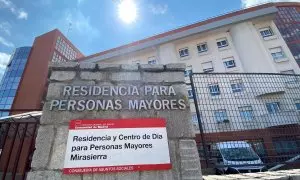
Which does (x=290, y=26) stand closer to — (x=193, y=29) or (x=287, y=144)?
(x=193, y=29)

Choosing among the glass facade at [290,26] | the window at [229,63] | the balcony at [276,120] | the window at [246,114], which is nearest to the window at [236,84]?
the window at [246,114]

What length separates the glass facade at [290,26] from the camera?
3422 cm

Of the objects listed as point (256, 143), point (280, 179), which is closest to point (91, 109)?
point (280, 179)

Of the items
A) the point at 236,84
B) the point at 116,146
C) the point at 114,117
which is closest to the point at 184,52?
the point at 236,84

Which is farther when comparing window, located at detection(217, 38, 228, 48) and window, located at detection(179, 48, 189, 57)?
window, located at detection(179, 48, 189, 57)

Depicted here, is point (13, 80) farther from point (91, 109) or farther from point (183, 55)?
point (91, 109)

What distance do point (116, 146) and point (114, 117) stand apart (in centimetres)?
39

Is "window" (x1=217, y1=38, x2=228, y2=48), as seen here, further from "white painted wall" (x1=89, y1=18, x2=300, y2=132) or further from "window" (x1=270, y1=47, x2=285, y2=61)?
"window" (x1=270, y1=47, x2=285, y2=61)

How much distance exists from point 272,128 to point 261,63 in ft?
65.4

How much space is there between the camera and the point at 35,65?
100ft

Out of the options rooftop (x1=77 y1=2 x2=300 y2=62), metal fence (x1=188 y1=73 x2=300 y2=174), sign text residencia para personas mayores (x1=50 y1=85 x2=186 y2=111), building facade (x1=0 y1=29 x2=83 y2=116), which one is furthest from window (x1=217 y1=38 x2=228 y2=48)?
sign text residencia para personas mayores (x1=50 y1=85 x2=186 y2=111)

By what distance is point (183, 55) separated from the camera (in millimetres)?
25156

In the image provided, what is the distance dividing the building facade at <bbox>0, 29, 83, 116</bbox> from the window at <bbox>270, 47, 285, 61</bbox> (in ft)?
97.3

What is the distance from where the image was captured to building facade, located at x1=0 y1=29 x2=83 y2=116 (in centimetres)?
2731
